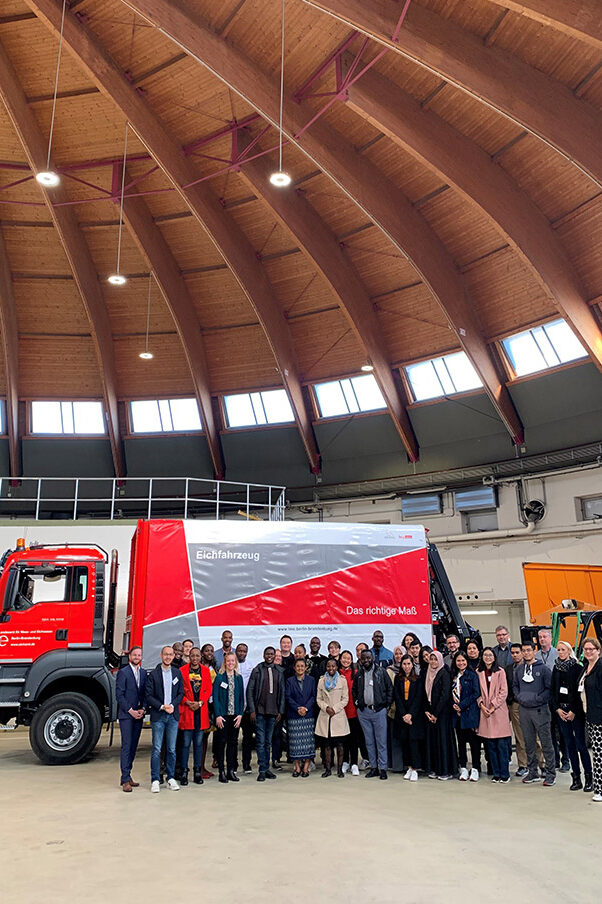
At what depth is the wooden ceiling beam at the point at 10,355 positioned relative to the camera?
2209cm

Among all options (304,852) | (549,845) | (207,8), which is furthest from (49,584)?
(207,8)

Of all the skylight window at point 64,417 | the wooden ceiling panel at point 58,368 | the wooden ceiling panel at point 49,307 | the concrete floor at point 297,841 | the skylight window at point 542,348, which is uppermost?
the wooden ceiling panel at point 49,307

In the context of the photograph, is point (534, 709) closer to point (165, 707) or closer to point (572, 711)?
point (572, 711)

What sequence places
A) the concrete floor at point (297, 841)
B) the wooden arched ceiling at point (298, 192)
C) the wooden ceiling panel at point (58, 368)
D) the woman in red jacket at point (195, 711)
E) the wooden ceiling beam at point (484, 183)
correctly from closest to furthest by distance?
1. the concrete floor at point (297, 841)
2. the woman in red jacket at point (195, 711)
3. the wooden arched ceiling at point (298, 192)
4. the wooden ceiling beam at point (484, 183)
5. the wooden ceiling panel at point (58, 368)

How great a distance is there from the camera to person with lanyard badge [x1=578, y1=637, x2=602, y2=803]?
8.18m

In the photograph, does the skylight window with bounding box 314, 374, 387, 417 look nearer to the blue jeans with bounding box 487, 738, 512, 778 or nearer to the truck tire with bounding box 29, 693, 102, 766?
the blue jeans with bounding box 487, 738, 512, 778

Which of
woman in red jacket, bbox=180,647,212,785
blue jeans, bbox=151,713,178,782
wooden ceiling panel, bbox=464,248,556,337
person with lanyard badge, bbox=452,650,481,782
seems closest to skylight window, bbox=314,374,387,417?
wooden ceiling panel, bbox=464,248,556,337

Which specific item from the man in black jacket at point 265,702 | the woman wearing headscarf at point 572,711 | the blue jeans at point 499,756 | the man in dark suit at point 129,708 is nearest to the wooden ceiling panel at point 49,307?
the man in dark suit at point 129,708

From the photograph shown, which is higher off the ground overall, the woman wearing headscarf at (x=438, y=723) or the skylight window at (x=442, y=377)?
the skylight window at (x=442, y=377)

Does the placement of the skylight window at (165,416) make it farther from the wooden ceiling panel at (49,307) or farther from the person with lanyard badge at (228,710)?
the person with lanyard badge at (228,710)

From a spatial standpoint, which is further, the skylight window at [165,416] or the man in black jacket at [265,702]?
the skylight window at [165,416]

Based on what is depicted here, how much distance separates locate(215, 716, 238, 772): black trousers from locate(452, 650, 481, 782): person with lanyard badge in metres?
3.17

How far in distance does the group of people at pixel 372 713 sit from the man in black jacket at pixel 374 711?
0.01 metres

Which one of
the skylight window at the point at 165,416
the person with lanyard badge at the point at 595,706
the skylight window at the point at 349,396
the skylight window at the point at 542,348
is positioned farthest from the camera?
the skylight window at the point at 165,416
